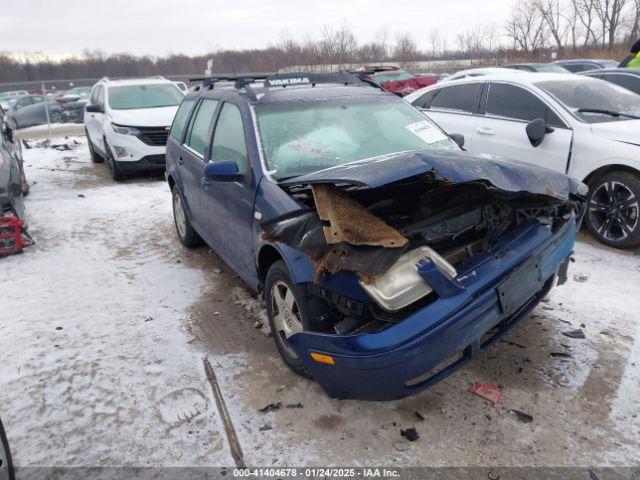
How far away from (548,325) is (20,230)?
5.69 meters

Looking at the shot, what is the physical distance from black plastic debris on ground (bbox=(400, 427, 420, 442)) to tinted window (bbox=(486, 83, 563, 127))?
14.2 feet

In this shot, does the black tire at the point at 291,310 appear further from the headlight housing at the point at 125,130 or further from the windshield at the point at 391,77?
the windshield at the point at 391,77

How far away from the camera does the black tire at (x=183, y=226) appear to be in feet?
18.1

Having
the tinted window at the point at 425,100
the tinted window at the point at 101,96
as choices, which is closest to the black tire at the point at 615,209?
the tinted window at the point at 425,100

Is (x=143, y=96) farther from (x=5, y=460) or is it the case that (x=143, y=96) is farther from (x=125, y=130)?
(x=5, y=460)

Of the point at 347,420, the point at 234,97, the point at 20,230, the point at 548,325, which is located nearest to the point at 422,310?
the point at 347,420

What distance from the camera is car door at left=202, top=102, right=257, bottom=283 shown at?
3574 millimetres

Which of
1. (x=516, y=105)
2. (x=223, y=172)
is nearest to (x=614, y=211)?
(x=516, y=105)

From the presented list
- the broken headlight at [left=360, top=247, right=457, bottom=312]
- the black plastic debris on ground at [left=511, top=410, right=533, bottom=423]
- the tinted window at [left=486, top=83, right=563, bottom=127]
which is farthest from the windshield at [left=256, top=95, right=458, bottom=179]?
the tinted window at [left=486, top=83, right=563, bottom=127]

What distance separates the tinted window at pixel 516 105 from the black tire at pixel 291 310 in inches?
164

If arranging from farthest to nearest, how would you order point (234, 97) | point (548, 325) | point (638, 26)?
point (638, 26) < point (234, 97) < point (548, 325)

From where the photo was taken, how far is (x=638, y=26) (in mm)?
32344

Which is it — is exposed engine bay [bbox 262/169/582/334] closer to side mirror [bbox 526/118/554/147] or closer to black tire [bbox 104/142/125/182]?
side mirror [bbox 526/118/554/147]

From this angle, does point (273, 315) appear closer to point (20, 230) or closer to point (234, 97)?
point (234, 97)
